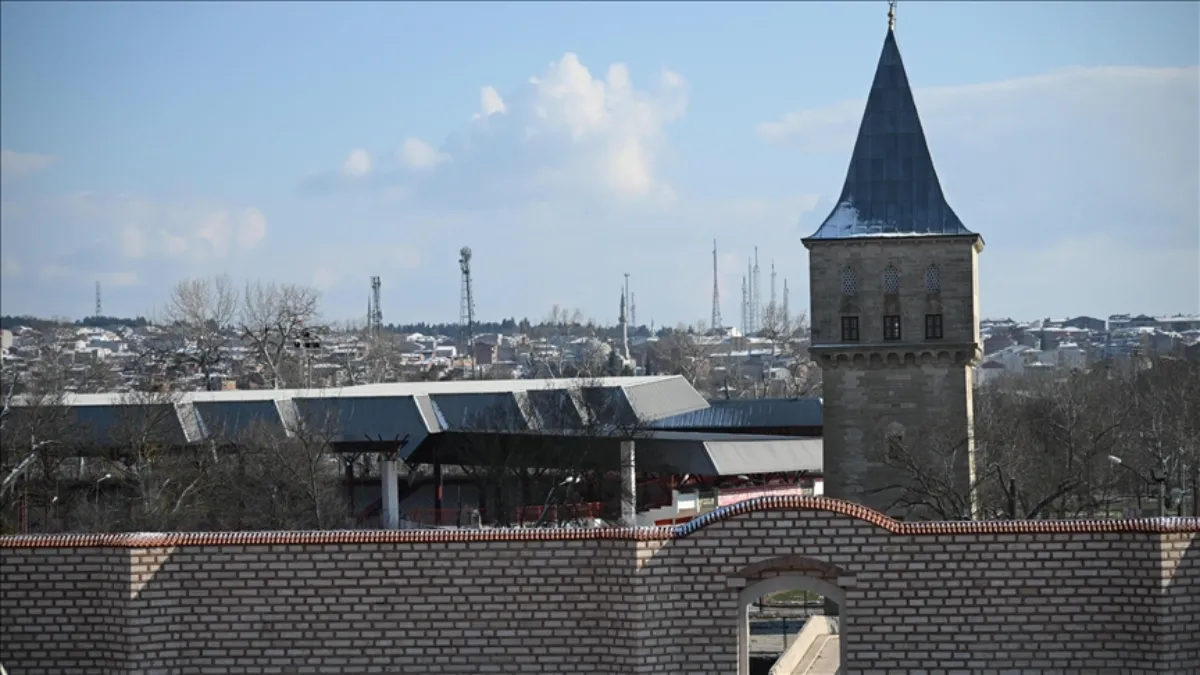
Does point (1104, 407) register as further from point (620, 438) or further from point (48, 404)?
point (48, 404)

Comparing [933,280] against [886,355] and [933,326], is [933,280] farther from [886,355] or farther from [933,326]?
[886,355]

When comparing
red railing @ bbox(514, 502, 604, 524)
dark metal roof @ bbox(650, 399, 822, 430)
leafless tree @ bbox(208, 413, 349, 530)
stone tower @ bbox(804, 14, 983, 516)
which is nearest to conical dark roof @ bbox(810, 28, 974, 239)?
stone tower @ bbox(804, 14, 983, 516)

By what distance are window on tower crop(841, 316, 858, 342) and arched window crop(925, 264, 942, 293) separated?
1.68 m

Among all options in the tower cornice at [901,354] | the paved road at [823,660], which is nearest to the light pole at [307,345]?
the tower cornice at [901,354]

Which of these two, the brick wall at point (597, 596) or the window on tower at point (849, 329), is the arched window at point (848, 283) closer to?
the window on tower at point (849, 329)

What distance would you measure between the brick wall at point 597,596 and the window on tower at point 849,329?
2256cm

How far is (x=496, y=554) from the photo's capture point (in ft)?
72.2

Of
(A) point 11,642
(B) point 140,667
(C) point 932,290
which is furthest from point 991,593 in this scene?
(C) point 932,290

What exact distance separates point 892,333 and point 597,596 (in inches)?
913

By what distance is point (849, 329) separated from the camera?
44312 millimetres

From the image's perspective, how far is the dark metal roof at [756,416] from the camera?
71.4 metres

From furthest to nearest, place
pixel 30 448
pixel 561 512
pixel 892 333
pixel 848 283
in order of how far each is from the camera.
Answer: pixel 30 448
pixel 561 512
pixel 848 283
pixel 892 333

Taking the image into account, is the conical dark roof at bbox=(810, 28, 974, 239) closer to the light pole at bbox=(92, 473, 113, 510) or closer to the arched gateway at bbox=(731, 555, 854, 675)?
the light pole at bbox=(92, 473, 113, 510)

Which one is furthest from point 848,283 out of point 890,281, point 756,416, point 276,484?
point 756,416
